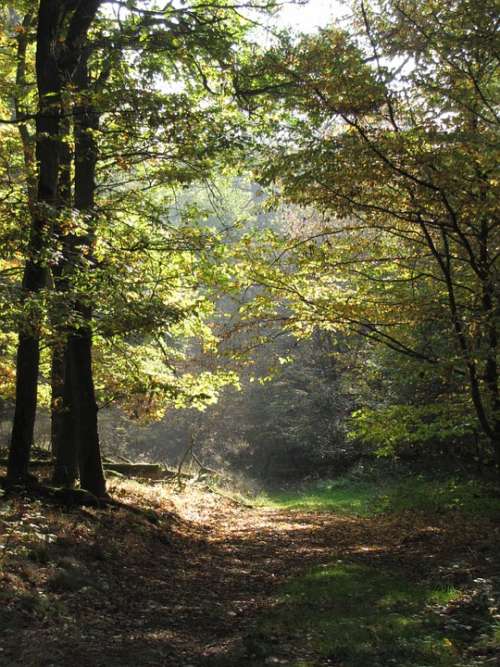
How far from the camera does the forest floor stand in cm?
530

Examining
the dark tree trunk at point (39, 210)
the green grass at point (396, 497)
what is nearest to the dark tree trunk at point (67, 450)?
the dark tree trunk at point (39, 210)

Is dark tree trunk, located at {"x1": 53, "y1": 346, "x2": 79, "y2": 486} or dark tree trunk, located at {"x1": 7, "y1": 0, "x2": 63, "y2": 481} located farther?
dark tree trunk, located at {"x1": 53, "y1": 346, "x2": 79, "y2": 486}

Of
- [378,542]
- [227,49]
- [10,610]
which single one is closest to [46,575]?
[10,610]

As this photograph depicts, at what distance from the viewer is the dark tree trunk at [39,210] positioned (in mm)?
7676

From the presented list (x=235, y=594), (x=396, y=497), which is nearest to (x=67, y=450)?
(x=235, y=594)

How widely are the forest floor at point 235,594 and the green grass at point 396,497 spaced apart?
1.45 meters

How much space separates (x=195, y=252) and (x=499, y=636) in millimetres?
8542

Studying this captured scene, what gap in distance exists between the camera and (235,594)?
8000 mm

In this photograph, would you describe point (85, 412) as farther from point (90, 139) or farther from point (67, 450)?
point (90, 139)

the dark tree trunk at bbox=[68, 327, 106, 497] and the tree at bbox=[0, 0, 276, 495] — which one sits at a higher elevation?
the tree at bbox=[0, 0, 276, 495]

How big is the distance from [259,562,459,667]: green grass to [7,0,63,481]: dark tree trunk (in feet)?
15.1

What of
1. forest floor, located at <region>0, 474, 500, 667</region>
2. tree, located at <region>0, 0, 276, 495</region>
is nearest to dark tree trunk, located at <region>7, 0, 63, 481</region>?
tree, located at <region>0, 0, 276, 495</region>

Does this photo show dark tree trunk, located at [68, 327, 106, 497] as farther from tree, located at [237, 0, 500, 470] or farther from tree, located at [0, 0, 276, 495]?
tree, located at [237, 0, 500, 470]

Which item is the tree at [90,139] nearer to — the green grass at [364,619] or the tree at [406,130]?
the tree at [406,130]
